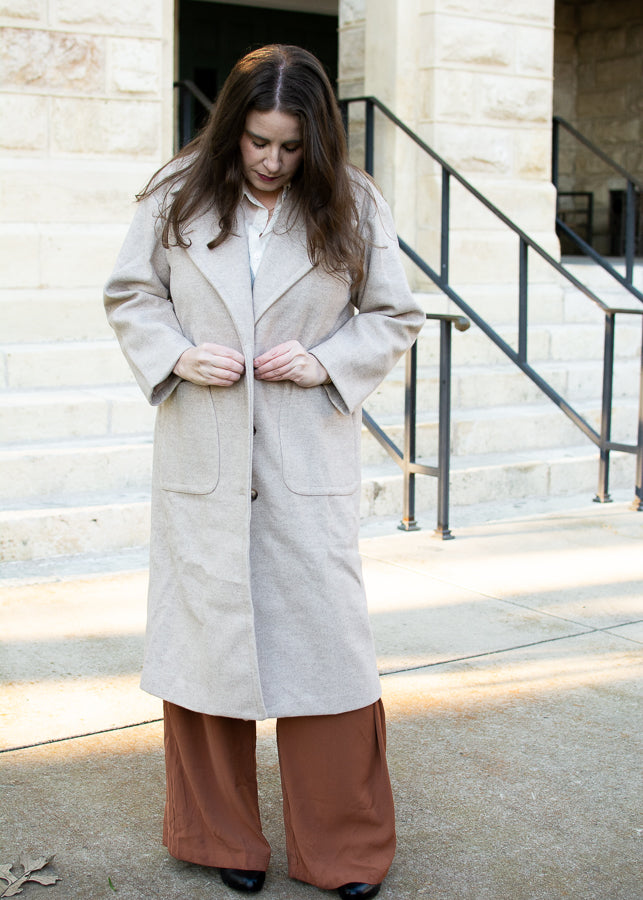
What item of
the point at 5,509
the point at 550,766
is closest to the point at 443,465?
the point at 5,509

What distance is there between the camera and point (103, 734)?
10.6 feet

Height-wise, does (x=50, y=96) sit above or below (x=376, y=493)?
above

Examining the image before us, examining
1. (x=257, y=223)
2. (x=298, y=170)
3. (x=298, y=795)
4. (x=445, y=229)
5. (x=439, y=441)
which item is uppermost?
(x=445, y=229)

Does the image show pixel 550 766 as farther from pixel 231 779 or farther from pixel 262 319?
pixel 262 319

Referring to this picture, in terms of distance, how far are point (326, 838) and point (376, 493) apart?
10.7 feet

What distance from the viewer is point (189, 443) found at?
96.2 inches

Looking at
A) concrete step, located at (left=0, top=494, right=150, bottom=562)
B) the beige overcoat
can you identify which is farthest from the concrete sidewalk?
the beige overcoat

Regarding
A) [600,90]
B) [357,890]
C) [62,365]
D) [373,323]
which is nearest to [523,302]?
[62,365]

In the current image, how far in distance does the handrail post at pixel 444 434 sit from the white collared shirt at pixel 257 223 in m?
2.79

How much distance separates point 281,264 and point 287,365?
8.4 inches

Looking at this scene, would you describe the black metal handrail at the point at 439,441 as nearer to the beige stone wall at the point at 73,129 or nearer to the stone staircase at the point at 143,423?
the stone staircase at the point at 143,423

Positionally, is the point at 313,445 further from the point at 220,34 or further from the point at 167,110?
the point at 220,34

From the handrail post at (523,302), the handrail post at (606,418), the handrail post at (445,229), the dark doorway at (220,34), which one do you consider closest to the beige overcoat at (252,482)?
the handrail post at (606,418)

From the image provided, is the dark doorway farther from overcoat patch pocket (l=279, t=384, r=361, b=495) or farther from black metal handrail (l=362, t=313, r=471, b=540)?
overcoat patch pocket (l=279, t=384, r=361, b=495)
